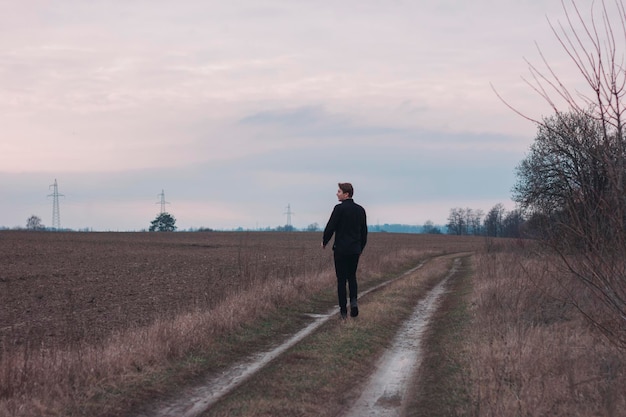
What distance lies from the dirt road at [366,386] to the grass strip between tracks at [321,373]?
14 cm

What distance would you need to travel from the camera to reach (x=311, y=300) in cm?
1708

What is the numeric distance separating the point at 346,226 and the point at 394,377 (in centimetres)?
460

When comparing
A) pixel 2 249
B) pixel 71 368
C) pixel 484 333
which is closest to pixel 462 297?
pixel 484 333

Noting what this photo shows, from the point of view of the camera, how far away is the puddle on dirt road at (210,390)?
6801 mm

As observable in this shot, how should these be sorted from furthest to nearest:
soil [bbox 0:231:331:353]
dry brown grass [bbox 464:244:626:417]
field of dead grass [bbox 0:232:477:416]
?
soil [bbox 0:231:331:353] < field of dead grass [bbox 0:232:477:416] < dry brown grass [bbox 464:244:626:417]

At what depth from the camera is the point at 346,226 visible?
12625 millimetres

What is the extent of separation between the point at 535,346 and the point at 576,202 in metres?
2.42

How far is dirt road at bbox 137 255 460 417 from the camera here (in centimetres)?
685

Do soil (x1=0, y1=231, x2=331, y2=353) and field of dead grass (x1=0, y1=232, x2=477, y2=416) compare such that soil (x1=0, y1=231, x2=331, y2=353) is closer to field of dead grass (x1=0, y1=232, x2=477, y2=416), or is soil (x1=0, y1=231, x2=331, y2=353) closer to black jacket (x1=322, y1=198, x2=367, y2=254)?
field of dead grass (x1=0, y1=232, x2=477, y2=416)

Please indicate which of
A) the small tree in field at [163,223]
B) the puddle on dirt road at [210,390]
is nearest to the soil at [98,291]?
the puddle on dirt road at [210,390]

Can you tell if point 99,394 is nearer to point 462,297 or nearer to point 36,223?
point 462,297

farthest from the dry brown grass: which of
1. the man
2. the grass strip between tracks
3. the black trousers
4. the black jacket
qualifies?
the black jacket

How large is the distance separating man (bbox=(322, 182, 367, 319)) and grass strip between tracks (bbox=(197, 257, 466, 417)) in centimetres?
94

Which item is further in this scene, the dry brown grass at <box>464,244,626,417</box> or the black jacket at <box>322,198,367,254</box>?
the black jacket at <box>322,198,367,254</box>
